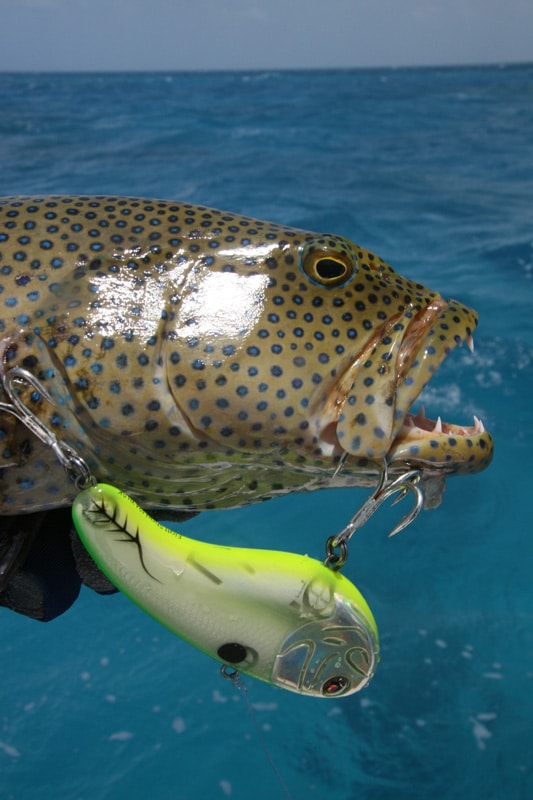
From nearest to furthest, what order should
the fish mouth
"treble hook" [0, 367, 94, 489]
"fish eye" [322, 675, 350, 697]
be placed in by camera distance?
"treble hook" [0, 367, 94, 489], the fish mouth, "fish eye" [322, 675, 350, 697]

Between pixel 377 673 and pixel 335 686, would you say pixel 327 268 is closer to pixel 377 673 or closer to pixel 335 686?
pixel 335 686

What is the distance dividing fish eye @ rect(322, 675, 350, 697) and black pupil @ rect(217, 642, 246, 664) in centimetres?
25

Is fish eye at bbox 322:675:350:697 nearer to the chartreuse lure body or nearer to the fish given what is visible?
the chartreuse lure body

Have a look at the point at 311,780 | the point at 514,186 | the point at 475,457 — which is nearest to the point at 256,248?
the point at 475,457

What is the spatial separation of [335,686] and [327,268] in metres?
1.10

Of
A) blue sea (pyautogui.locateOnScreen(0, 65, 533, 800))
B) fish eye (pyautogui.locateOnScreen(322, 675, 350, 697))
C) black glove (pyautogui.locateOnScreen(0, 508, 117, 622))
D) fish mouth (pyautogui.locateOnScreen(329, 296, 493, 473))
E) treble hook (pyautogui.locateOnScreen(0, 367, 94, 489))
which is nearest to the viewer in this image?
treble hook (pyautogui.locateOnScreen(0, 367, 94, 489))

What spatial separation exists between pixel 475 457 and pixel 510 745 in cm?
329

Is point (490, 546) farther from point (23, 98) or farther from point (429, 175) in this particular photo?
point (23, 98)

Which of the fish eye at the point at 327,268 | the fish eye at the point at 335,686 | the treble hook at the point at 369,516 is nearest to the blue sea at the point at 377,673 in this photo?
the fish eye at the point at 335,686

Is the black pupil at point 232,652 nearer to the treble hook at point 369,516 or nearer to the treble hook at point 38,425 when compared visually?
the treble hook at point 369,516

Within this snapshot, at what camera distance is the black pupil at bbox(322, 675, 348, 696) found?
213 centimetres

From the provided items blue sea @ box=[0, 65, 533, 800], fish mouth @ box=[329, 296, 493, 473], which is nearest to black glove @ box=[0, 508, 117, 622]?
blue sea @ box=[0, 65, 533, 800]

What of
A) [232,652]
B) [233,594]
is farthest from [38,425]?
[232,652]

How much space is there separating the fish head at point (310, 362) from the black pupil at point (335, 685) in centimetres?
54
